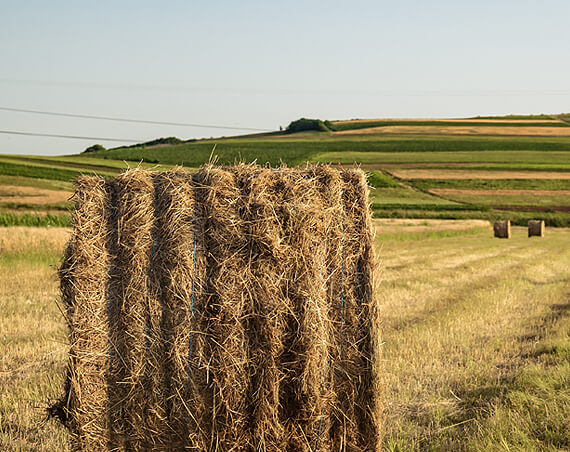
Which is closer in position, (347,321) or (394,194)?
(347,321)

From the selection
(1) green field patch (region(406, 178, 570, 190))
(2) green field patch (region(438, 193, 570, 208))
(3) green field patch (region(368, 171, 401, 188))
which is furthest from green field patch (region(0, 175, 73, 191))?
(2) green field patch (region(438, 193, 570, 208))

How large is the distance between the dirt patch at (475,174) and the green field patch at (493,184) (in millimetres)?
1168

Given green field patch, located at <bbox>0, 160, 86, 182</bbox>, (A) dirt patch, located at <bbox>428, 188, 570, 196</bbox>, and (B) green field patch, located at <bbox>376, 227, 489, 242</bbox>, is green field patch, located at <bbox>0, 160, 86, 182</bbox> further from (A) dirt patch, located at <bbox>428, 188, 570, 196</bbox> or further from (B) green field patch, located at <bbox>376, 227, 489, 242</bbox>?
(A) dirt patch, located at <bbox>428, 188, 570, 196</bbox>

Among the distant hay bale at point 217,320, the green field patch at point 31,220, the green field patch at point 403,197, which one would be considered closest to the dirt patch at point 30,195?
the green field patch at point 31,220

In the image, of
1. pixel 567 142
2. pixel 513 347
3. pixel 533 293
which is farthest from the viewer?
pixel 567 142

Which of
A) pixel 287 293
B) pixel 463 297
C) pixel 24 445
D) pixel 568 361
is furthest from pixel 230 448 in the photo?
pixel 463 297

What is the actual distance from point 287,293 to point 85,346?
155 centimetres

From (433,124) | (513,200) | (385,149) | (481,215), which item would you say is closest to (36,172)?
(481,215)

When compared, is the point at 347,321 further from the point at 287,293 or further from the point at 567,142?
the point at 567,142

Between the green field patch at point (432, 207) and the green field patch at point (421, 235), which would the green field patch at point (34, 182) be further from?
the green field patch at point (432, 207)

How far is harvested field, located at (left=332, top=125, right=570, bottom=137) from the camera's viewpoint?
80.2 m

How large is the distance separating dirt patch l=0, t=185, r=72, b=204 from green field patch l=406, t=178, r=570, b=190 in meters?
33.6

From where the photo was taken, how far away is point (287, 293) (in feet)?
15.6

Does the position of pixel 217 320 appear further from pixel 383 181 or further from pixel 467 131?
pixel 467 131
